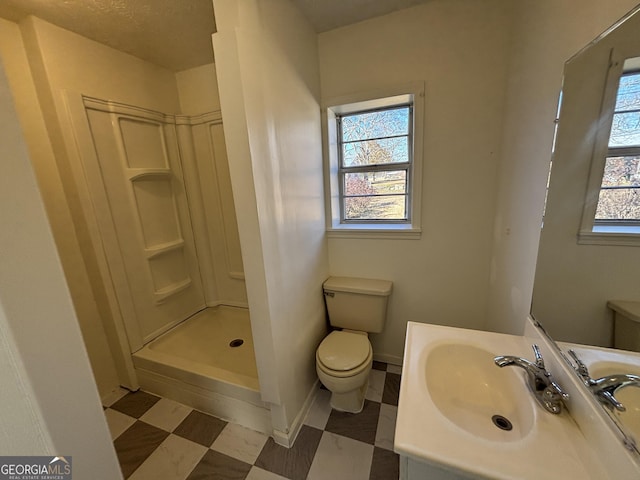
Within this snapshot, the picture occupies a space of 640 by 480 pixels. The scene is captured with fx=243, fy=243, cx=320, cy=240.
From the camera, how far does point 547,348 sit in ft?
2.70

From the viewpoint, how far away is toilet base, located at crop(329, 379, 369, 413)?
59.7 inches

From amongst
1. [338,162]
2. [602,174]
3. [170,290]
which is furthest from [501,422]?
[170,290]

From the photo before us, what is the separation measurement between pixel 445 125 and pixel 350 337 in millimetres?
1466

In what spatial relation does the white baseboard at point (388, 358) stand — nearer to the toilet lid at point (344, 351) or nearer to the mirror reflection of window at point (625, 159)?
the toilet lid at point (344, 351)

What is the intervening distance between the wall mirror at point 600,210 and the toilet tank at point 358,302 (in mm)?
929

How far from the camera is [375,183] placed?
71.3 inches

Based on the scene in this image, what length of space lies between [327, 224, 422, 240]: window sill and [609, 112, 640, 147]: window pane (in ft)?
3.42

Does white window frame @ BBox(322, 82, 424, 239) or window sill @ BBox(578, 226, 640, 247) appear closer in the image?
window sill @ BBox(578, 226, 640, 247)

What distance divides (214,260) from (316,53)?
6.08 ft

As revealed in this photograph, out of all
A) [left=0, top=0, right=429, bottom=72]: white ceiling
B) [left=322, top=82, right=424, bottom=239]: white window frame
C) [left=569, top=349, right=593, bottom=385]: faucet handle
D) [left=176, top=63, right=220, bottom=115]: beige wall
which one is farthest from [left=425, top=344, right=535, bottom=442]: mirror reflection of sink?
[left=176, top=63, right=220, bottom=115]: beige wall

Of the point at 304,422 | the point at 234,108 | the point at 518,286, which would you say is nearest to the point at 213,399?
the point at 304,422

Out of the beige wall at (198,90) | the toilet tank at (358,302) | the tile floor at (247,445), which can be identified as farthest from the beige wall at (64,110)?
the toilet tank at (358,302)

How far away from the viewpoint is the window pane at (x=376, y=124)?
5.42ft

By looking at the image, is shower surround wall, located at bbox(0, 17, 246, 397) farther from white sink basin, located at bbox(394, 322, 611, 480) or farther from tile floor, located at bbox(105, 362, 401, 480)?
white sink basin, located at bbox(394, 322, 611, 480)
